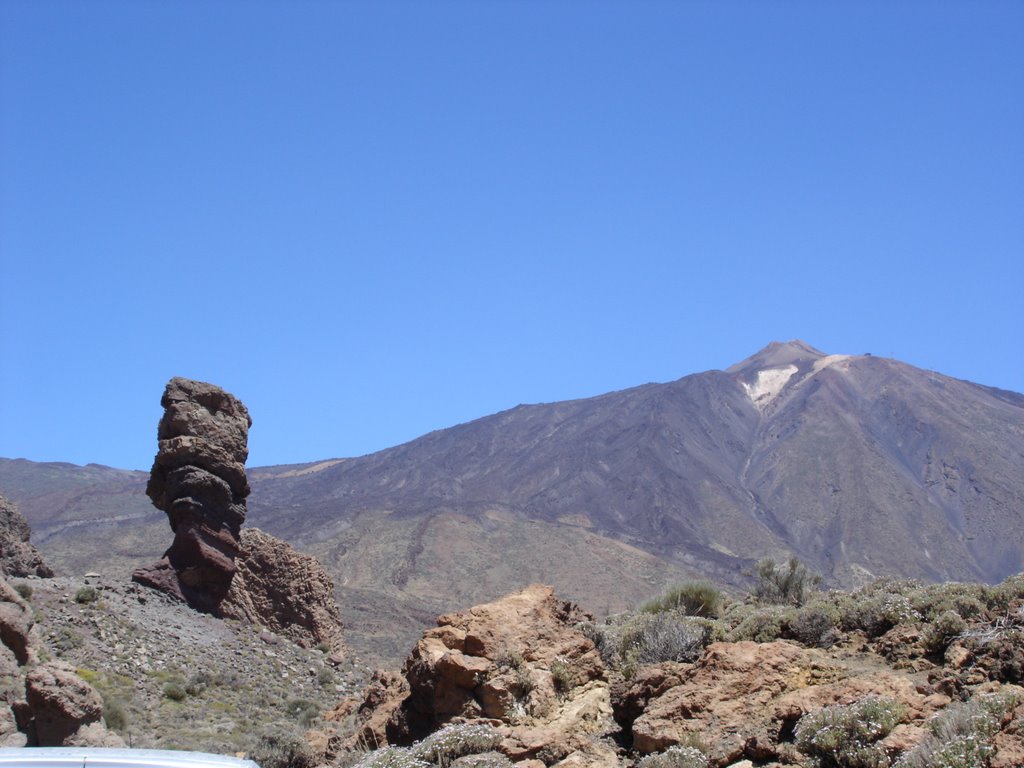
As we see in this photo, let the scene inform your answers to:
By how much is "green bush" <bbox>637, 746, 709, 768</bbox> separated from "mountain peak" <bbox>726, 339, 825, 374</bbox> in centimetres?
16110

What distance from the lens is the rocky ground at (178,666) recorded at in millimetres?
16938

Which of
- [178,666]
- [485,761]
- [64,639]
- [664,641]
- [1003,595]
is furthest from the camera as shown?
[178,666]

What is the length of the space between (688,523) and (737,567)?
63.2ft

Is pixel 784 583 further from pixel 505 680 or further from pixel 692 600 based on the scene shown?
pixel 505 680

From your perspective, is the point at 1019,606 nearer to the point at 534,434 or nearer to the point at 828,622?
the point at 828,622

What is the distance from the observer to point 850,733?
23.5ft

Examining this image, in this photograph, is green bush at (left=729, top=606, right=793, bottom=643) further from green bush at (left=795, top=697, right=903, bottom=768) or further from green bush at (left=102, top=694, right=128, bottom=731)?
green bush at (left=102, top=694, right=128, bottom=731)

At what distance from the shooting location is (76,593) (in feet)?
70.6

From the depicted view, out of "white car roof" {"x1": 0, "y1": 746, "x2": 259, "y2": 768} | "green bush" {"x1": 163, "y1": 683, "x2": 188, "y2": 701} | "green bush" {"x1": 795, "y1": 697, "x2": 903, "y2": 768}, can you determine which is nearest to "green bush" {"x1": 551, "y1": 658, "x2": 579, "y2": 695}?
"green bush" {"x1": 795, "y1": 697, "x2": 903, "y2": 768}

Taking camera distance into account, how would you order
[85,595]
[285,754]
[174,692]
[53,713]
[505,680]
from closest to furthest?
[505,680], [53,713], [285,754], [174,692], [85,595]

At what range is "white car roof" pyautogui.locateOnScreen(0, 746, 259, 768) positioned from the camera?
5430 mm

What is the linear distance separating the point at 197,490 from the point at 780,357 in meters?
160

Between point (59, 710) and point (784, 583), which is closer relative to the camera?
point (59, 710)

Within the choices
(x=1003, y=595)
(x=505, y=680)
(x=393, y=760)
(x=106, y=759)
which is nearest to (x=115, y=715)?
(x=505, y=680)
